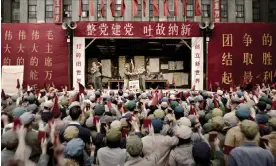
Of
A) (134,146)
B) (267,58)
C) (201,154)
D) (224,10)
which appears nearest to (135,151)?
(134,146)

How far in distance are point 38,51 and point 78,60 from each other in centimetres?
260

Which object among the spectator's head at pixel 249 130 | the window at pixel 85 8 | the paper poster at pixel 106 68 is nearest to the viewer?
the spectator's head at pixel 249 130

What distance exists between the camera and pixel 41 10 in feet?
120

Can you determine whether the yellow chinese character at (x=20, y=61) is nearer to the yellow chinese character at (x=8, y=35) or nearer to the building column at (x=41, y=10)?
the yellow chinese character at (x=8, y=35)

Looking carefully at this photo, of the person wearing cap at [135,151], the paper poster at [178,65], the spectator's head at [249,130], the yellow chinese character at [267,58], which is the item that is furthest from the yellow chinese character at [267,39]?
the person wearing cap at [135,151]

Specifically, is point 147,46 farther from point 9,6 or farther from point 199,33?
point 9,6

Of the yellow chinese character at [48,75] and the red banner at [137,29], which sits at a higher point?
the red banner at [137,29]

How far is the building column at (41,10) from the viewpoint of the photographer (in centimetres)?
3659

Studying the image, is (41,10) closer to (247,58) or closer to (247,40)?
(247,40)

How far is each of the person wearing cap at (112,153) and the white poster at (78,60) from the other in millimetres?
17960

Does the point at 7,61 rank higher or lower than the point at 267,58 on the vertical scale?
lower

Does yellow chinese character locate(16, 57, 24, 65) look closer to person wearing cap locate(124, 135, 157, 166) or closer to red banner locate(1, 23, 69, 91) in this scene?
red banner locate(1, 23, 69, 91)

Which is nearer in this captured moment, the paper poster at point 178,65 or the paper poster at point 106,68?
the paper poster at point 106,68

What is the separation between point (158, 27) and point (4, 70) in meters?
9.98
